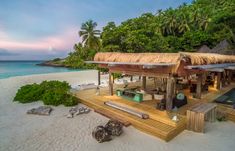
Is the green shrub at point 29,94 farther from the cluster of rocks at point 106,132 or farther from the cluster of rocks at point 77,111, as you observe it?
the cluster of rocks at point 106,132

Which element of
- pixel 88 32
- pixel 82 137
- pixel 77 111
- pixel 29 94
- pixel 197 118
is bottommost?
pixel 82 137

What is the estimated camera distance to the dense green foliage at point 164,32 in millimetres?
13688

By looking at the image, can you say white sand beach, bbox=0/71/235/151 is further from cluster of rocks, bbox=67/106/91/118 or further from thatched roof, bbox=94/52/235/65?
thatched roof, bbox=94/52/235/65

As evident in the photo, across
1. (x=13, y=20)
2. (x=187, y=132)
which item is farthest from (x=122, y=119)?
(x=13, y=20)

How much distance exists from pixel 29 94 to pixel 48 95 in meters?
1.61

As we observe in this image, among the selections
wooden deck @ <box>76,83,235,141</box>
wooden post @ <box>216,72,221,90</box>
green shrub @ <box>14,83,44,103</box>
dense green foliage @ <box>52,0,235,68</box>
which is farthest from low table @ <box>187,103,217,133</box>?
green shrub @ <box>14,83,44,103</box>

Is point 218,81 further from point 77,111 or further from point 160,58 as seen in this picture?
point 77,111

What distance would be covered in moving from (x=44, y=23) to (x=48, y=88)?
8030 mm

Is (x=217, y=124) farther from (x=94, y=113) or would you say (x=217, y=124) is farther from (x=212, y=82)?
(x=212, y=82)

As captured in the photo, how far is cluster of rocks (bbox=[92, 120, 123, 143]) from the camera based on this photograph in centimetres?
601

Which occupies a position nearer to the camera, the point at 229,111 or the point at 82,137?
the point at 82,137

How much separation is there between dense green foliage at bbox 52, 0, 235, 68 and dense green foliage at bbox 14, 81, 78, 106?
183 inches

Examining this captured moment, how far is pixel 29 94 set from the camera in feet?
37.0

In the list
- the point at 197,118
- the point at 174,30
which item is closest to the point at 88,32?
the point at 174,30
